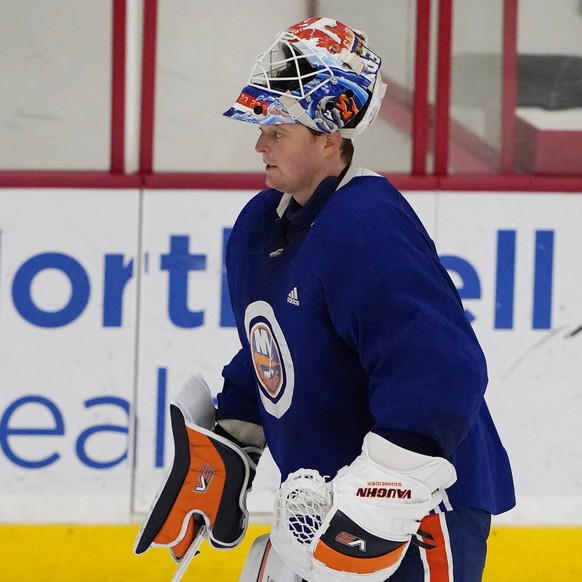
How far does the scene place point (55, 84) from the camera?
3.36 meters

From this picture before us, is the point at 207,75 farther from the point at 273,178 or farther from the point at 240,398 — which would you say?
the point at 273,178

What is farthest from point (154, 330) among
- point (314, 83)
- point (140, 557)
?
point (314, 83)

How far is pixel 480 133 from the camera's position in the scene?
3471 mm

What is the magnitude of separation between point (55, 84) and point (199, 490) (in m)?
1.49

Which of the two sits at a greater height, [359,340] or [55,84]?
[55,84]

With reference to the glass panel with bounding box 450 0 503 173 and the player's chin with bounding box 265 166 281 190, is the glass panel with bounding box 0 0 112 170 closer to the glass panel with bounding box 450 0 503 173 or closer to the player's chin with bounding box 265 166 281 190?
the glass panel with bounding box 450 0 503 173

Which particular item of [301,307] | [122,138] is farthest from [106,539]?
[301,307]

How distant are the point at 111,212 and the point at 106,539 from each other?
768mm

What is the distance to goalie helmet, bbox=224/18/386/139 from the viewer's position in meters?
1.85

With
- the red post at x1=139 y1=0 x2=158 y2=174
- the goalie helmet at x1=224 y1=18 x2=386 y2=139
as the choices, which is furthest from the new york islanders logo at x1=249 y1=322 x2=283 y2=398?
the red post at x1=139 y1=0 x2=158 y2=174

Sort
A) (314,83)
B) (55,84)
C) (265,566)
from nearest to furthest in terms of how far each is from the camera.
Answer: (314,83) → (265,566) → (55,84)

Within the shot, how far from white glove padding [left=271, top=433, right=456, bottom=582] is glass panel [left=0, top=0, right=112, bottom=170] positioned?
1.76 meters

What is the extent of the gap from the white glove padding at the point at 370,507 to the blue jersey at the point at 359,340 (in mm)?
33

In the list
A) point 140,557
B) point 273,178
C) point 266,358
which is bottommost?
point 140,557
